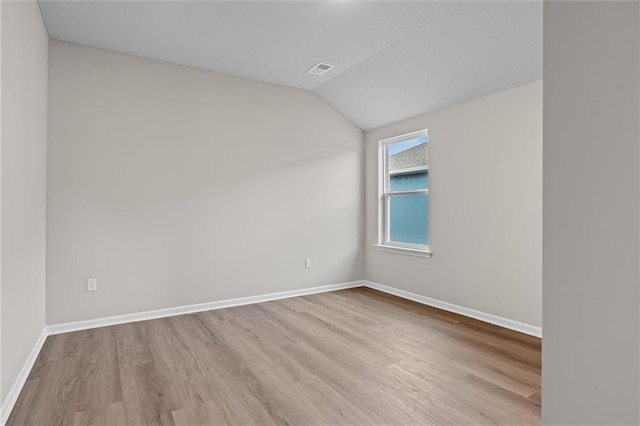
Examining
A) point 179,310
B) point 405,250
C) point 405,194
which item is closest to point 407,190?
point 405,194

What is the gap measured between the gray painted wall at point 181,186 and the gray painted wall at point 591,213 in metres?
3.65

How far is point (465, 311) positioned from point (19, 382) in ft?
12.2

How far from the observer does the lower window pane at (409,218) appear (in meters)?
4.33

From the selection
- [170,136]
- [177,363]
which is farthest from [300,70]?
[177,363]

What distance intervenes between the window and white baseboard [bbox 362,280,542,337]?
534 mm

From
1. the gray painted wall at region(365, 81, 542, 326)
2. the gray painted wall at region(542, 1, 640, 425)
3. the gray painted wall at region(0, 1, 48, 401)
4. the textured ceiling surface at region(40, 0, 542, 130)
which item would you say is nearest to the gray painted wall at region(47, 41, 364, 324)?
the gray painted wall at region(0, 1, 48, 401)

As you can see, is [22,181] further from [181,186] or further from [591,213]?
[591,213]

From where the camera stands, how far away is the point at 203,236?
3.92 meters

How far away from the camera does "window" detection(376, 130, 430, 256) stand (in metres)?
4.32

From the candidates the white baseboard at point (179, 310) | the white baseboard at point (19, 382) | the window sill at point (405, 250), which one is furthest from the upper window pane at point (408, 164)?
the white baseboard at point (19, 382)

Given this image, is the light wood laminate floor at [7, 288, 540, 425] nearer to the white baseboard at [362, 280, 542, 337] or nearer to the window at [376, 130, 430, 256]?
the white baseboard at [362, 280, 542, 337]

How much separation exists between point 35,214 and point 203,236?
152 cm

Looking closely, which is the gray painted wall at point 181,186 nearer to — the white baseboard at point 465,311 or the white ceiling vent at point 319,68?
the white ceiling vent at point 319,68

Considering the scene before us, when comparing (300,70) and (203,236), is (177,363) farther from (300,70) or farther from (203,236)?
(300,70)
